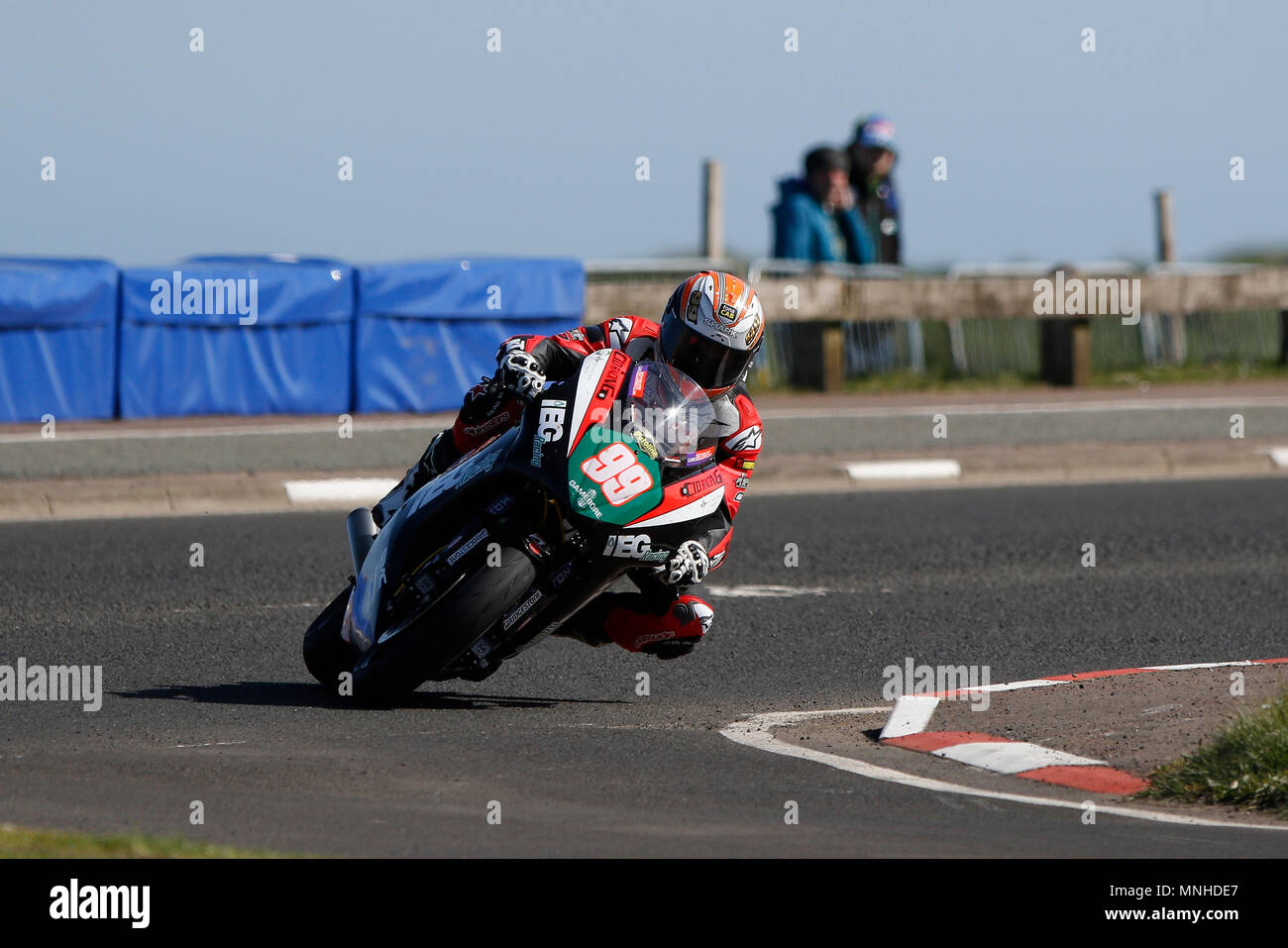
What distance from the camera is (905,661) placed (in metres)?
8.72

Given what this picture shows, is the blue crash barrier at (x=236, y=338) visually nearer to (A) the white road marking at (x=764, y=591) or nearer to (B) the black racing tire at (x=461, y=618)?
(A) the white road marking at (x=764, y=591)

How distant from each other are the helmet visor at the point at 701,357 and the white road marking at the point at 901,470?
7851mm

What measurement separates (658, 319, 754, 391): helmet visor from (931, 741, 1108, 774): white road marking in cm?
151

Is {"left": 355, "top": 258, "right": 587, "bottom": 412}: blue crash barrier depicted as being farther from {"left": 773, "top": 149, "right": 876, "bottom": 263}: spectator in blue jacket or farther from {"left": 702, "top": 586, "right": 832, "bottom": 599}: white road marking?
{"left": 702, "top": 586, "right": 832, "bottom": 599}: white road marking

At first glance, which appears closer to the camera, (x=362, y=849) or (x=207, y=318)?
(x=362, y=849)

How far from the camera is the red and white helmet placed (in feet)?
22.9

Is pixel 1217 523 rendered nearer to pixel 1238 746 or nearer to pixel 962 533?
pixel 962 533

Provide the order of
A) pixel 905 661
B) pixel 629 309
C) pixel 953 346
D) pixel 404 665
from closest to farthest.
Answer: pixel 404 665 → pixel 905 661 → pixel 629 309 → pixel 953 346

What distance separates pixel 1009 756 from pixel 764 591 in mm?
3827

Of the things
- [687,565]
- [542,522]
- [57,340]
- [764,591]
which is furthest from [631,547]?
[57,340]

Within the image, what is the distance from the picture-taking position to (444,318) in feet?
53.7

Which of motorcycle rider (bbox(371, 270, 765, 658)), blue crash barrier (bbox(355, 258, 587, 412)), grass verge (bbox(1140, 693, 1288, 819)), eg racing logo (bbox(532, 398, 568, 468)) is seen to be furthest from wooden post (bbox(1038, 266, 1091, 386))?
grass verge (bbox(1140, 693, 1288, 819))
